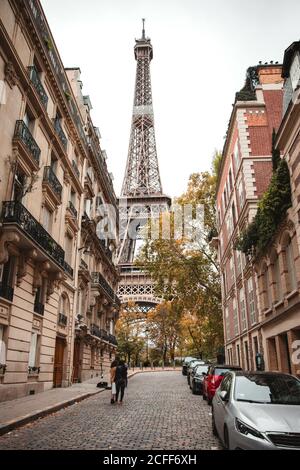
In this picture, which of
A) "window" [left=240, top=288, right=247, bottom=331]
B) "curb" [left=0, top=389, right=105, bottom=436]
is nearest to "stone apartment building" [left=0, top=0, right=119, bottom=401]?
"curb" [left=0, top=389, right=105, bottom=436]

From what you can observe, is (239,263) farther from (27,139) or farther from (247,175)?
(27,139)

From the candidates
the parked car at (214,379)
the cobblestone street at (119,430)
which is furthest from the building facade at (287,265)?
the cobblestone street at (119,430)

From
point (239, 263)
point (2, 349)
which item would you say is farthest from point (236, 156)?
point (2, 349)

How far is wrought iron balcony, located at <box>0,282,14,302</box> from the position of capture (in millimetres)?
13793

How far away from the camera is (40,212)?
59.0 ft

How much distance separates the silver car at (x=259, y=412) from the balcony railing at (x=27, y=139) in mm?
11904

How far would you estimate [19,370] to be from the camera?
15000 mm

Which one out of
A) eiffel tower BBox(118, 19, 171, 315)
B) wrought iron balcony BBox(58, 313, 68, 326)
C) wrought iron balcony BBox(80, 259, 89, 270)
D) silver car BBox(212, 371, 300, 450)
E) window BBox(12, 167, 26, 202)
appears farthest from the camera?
eiffel tower BBox(118, 19, 171, 315)

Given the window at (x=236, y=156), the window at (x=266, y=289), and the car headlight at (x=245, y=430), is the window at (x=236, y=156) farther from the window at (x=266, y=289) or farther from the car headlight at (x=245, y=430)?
the car headlight at (x=245, y=430)

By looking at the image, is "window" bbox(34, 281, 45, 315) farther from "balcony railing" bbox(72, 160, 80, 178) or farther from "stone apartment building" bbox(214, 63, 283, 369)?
"stone apartment building" bbox(214, 63, 283, 369)

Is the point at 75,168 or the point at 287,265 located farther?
the point at 75,168

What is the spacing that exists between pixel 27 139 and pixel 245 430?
14008 millimetres

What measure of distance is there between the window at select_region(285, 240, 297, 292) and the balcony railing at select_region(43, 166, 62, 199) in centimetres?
1109
